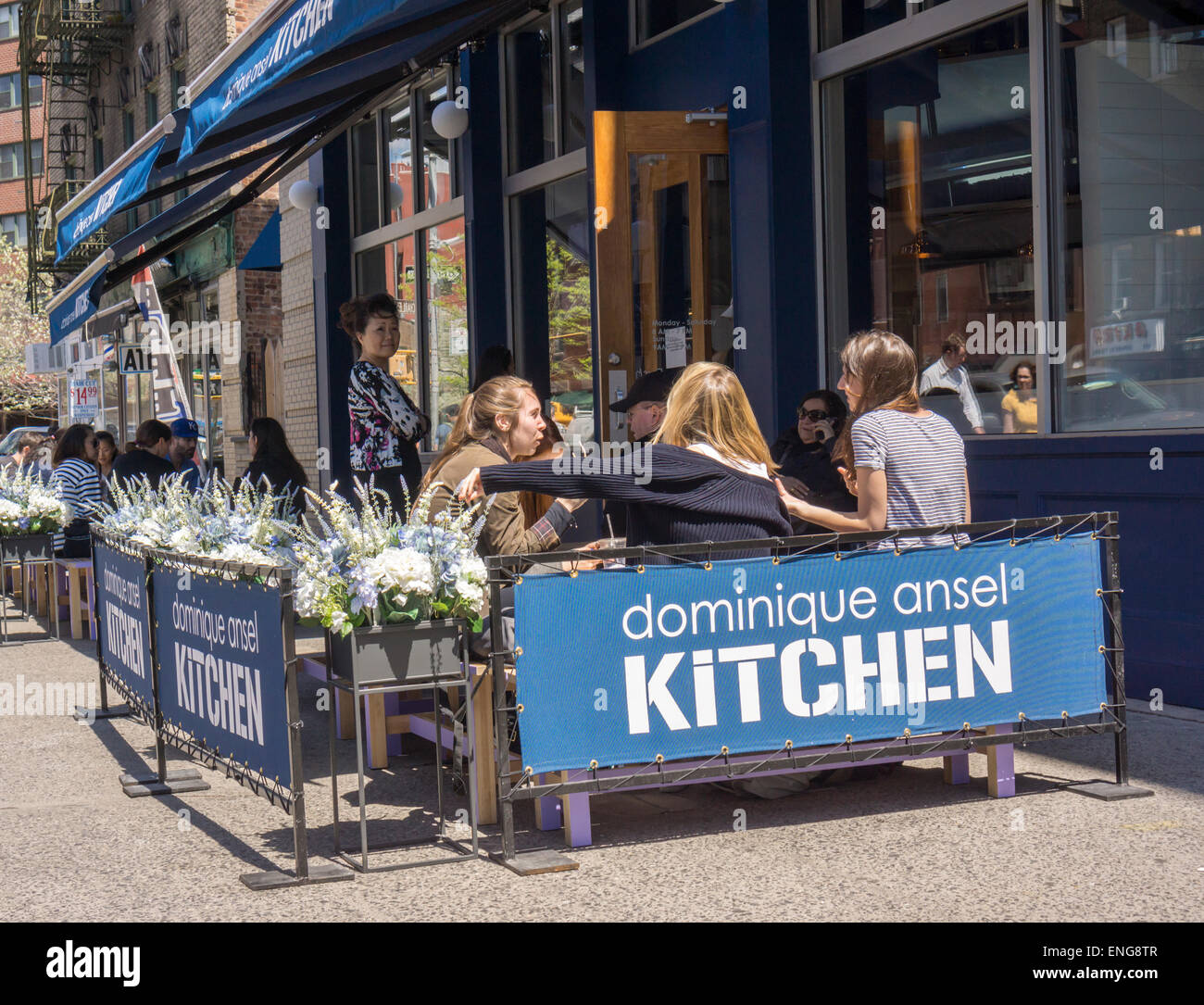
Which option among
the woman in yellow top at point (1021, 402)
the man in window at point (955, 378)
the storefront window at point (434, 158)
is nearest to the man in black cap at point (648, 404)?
the man in window at point (955, 378)

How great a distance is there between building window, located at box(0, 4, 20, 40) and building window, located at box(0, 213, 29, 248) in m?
7.21

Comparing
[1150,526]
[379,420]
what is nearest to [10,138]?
[379,420]

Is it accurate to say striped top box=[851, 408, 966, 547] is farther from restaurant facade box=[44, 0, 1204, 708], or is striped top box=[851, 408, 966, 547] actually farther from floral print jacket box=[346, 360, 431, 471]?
floral print jacket box=[346, 360, 431, 471]

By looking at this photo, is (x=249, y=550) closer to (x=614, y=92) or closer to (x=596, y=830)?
(x=596, y=830)

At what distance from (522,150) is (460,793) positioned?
785cm

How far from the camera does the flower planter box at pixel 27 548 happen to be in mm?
10883

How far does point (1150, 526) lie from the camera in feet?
21.3

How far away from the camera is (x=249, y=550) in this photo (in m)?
5.84

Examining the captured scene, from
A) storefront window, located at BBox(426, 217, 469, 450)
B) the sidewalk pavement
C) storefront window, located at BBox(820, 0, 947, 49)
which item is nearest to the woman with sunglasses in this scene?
the sidewalk pavement

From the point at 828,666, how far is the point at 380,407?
401 cm

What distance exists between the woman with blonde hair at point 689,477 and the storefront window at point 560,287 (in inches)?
221

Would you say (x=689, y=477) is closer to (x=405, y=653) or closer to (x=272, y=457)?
(x=405, y=653)

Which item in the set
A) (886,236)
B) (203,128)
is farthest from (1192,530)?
(203,128)

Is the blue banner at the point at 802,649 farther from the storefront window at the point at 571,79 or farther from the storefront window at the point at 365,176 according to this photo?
the storefront window at the point at 365,176
